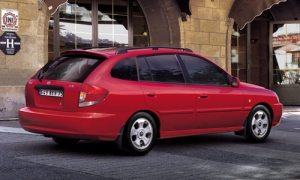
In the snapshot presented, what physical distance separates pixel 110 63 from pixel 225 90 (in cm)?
218

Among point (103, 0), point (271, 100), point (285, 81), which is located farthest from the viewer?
point (285, 81)

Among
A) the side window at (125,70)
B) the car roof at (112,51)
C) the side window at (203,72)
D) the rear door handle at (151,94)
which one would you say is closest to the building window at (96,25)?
the side window at (203,72)

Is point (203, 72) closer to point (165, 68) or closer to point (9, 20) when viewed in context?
point (165, 68)

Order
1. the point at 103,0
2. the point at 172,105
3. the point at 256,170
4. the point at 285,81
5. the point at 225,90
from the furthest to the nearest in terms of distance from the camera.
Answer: the point at 285,81 → the point at 103,0 → the point at 225,90 → the point at 172,105 → the point at 256,170

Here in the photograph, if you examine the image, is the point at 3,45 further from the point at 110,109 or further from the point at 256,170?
the point at 256,170

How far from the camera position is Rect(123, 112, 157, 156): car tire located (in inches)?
311

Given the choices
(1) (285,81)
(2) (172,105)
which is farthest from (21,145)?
(1) (285,81)

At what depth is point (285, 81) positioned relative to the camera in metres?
20.2

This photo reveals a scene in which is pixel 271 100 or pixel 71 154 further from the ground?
pixel 271 100

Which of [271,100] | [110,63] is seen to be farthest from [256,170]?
[271,100]

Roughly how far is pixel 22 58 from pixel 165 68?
5.90 meters

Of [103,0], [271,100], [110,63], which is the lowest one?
[271,100]

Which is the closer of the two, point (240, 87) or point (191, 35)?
point (240, 87)

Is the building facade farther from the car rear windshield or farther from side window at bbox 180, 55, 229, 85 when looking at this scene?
side window at bbox 180, 55, 229, 85
